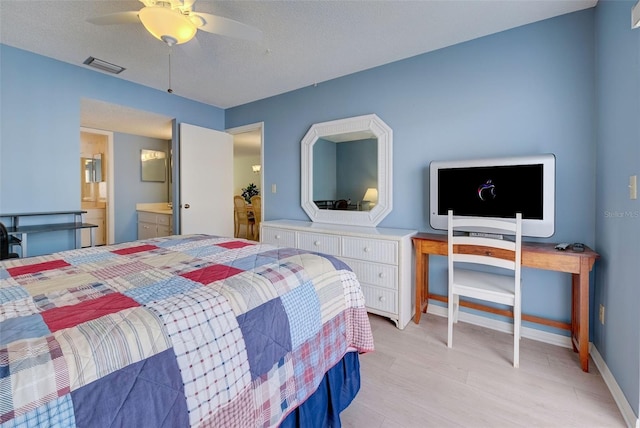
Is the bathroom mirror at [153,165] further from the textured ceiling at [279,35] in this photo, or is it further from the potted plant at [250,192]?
the potted plant at [250,192]

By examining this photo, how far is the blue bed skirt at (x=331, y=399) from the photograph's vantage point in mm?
1154

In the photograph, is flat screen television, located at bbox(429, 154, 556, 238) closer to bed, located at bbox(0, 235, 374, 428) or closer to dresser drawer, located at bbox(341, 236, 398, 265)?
dresser drawer, located at bbox(341, 236, 398, 265)

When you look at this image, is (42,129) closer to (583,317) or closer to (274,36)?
(274,36)

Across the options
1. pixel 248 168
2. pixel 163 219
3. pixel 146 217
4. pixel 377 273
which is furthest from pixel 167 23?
pixel 248 168

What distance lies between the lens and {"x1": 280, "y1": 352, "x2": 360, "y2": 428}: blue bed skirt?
1154 mm

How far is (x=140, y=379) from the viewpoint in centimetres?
69

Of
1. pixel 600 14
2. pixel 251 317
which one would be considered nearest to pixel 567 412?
pixel 251 317

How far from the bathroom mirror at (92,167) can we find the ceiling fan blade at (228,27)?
4.55 m

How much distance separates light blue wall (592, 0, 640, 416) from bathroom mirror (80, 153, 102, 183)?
646 centimetres

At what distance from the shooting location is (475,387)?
1662mm

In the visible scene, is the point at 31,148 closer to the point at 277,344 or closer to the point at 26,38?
the point at 26,38

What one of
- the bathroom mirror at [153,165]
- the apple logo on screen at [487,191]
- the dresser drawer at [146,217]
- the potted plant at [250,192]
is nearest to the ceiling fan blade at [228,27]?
the apple logo on screen at [487,191]

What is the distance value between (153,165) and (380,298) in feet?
16.0

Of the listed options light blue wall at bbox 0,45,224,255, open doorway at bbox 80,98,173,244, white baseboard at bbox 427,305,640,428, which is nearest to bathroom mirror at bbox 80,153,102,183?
open doorway at bbox 80,98,173,244
